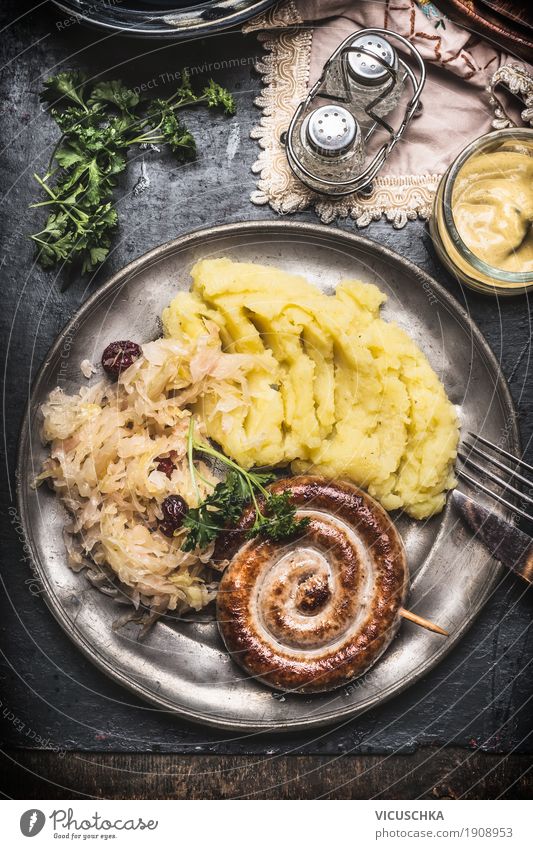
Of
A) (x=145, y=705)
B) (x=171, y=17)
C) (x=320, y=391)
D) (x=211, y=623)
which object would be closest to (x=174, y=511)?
(x=211, y=623)

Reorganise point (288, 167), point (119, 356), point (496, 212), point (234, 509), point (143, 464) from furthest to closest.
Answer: point (288, 167) < point (496, 212) < point (119, 356) < point (143, 464) < point (234, 509)

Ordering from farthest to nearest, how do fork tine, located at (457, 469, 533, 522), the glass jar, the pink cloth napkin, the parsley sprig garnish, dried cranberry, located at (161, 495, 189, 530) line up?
the pink cloth napkin
fork tine, located at (457, 469, 533, 522)
the glass jar
dried cranberry, located at (161, 495, 189, 530)
the parsley sprig garnish

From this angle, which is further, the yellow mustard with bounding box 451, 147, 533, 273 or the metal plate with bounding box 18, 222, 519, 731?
the yellow mustard with bounding box 451, 147, 533, 273

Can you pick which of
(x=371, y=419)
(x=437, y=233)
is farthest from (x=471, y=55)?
(x=371, y=419)

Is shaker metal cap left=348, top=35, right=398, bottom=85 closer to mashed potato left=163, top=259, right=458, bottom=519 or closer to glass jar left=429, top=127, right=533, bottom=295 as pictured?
glass jar left=429, top=127, right=533, bottom=295

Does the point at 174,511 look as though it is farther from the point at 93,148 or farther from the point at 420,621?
the point at 93,148

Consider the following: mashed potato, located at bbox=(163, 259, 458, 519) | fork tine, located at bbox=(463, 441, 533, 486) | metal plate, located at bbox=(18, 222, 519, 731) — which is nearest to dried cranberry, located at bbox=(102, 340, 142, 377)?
metal plate, located at bbox=(18, 222, 519, 731)
